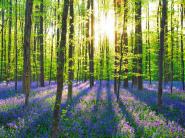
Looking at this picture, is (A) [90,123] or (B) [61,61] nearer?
(B) [61,61]

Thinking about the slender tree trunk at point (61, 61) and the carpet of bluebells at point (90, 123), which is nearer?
the slender tree trunk at point (61, 61)

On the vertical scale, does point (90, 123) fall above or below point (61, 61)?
below

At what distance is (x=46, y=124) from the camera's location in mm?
11297

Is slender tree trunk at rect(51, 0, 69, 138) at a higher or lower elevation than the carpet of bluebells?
higher

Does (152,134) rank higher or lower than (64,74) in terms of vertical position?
lower

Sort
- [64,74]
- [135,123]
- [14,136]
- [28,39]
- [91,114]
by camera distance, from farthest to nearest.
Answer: [28,39] → [91,114] → [135,123] → [14,136] → [64,74]

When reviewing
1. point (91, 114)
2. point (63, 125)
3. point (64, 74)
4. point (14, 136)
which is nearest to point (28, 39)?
point (91, 114)

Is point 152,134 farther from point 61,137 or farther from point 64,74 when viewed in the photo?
point 64,74

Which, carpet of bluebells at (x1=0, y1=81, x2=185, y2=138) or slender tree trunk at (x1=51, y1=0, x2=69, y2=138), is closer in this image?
slender tree trunk at (x1=51, y1=0, x2=69, y2=138)

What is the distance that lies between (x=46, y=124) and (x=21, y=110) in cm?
280

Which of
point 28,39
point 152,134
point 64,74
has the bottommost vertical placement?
point 152,134

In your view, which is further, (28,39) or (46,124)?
(28,39)

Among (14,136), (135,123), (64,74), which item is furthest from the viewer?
(135,123)

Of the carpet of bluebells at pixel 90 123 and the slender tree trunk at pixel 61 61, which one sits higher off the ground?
the slender tree trunk at pixel 61 61
